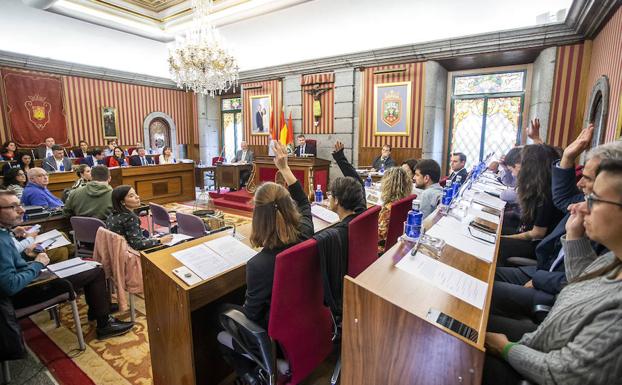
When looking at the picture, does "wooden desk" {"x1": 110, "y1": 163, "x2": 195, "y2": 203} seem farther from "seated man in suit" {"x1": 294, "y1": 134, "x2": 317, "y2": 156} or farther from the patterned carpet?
the patterned carpet

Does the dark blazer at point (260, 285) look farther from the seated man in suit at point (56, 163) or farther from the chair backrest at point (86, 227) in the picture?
the seated man in suit at point (56, 163)

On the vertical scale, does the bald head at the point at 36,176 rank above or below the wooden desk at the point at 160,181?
above

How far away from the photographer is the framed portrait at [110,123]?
28.5 ft

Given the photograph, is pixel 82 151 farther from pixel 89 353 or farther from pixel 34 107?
pixel 89 353

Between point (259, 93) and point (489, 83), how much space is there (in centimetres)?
587

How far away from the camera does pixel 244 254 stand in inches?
69.2

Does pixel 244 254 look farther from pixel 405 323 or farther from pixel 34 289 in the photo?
pixel 34 289

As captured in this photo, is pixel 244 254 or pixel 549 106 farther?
pixel 549 106

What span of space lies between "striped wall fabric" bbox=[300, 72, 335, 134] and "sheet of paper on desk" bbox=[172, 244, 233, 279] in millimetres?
6503

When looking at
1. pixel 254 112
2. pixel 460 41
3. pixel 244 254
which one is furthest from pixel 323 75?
pixel 244 254

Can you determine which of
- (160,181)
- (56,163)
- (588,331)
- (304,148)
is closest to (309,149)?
(304,148)

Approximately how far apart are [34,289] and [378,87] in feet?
22.4

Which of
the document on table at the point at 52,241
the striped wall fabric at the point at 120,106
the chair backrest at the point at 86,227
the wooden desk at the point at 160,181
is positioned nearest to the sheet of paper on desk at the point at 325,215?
the chair backrest at the point at 86,227

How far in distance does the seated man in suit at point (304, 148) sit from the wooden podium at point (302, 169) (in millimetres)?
743
